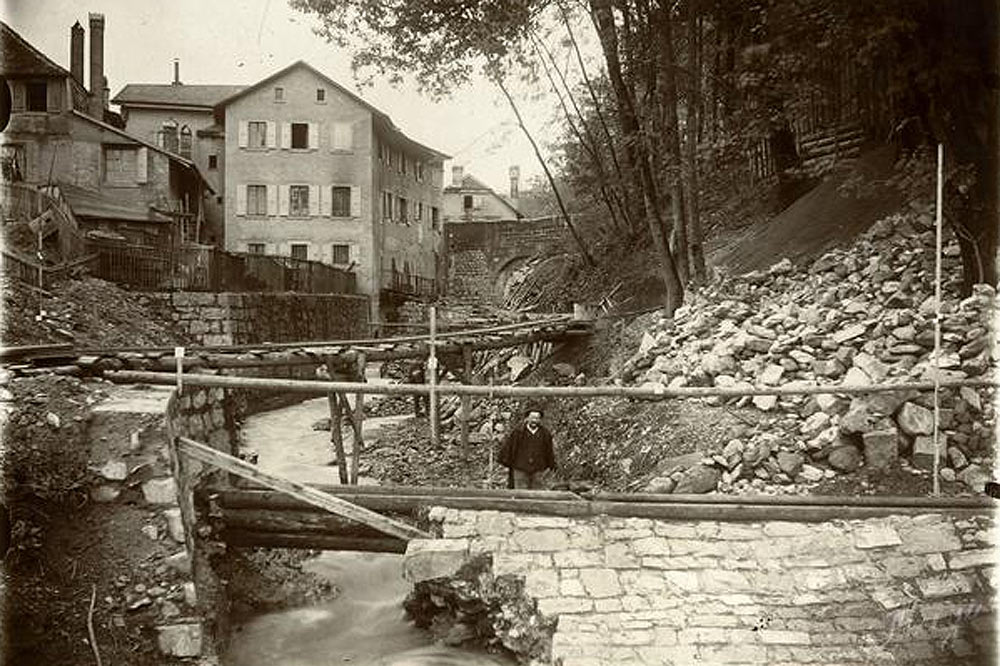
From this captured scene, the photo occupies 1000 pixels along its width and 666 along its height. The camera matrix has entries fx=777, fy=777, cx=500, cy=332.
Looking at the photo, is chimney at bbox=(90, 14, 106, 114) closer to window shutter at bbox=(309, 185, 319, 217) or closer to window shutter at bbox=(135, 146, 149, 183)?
window shutter at bbox=(135, 146, 149, 183)

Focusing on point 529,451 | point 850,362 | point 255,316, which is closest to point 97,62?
point 255,316

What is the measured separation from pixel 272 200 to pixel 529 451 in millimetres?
23660

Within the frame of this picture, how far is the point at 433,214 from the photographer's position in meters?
39.1

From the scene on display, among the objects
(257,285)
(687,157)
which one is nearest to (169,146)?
(257,285)

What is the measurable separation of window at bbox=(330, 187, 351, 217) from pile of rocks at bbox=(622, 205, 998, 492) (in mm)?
21268

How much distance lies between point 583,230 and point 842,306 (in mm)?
14821

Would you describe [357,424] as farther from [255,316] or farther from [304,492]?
[255,316]

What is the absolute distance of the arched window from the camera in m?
32.3

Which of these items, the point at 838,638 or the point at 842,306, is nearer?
the point at 838,638

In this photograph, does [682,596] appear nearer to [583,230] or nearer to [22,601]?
[22,601]

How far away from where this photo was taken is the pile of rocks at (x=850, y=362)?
807 cm

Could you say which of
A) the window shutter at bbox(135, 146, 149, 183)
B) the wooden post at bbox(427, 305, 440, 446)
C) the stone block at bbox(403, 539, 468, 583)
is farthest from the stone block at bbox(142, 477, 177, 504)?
the window shutter at bbox(135, 146, 149, 183)

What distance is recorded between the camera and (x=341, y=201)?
30.7m

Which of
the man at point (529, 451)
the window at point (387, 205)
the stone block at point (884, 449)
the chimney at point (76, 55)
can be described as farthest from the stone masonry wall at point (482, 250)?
the stone block at point (884, 449)
